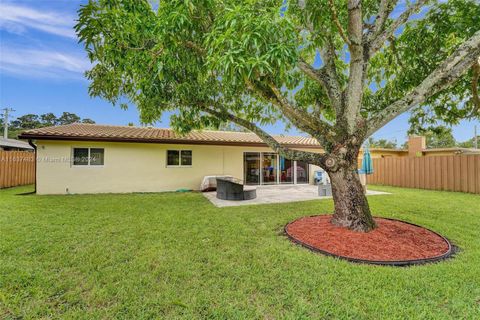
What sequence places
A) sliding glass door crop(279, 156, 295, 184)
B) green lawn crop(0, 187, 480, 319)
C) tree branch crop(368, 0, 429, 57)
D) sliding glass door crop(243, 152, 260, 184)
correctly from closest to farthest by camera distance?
green lawn crop(0, 187, 480, 319) → tree branch crop(368, 0, 429, 57) → sliding glass door crop(243, 152, 260, 184) → sliding glass door crop(279, 156, 295, 184)

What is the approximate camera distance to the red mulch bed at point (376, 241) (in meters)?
3.74

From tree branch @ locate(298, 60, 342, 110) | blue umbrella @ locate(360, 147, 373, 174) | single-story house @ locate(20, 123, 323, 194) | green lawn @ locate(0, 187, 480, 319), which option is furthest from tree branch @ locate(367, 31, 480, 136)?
single-story house @ locate(20, 123, 323, 194)

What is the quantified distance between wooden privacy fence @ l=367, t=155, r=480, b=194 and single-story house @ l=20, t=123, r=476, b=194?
490 centimetres

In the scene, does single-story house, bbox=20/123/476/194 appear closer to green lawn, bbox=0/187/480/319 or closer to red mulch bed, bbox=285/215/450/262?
green lawn, bbox=0/187/480/319

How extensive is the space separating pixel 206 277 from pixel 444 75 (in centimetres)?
536

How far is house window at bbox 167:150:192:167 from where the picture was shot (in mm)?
12031

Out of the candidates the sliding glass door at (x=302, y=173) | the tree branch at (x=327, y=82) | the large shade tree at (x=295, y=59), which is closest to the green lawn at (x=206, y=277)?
the large shade tree at (x=295, y=59)

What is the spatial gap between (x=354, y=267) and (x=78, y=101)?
22881mm

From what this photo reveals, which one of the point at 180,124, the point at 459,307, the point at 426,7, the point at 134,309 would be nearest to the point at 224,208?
the point at 180,124

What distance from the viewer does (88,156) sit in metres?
10.8

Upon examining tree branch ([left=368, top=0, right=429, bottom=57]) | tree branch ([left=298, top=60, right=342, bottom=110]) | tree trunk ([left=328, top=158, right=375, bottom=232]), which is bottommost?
tree trunk ([left=328, top=158, right=375, bottom=232])

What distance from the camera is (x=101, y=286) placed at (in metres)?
2.83

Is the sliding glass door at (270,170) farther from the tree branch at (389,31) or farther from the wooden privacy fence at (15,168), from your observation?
the wooden privacy fence at (15,168)

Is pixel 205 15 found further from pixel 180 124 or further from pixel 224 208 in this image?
pixel 224 208
